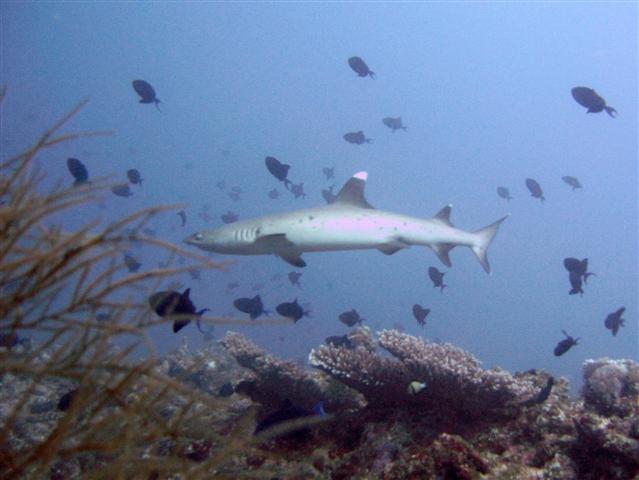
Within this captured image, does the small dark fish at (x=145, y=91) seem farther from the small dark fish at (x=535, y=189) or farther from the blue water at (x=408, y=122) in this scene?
the blue water at (x=408, y=122)

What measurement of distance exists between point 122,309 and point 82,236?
19.1 inches

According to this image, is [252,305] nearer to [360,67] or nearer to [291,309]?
[291,309]

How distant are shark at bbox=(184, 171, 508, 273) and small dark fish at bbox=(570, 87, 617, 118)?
14.1ft

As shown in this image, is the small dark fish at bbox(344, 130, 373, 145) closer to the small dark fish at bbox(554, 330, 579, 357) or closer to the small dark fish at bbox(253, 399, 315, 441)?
the small dark fish at bbox(554, 330, 579, 357)

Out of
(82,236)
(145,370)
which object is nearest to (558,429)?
(145,370)

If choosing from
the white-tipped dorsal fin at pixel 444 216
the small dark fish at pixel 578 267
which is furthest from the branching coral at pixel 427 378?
the small dark fish at pixel 578 267

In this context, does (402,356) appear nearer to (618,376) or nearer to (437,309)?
(618,376)

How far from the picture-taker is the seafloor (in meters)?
4.06

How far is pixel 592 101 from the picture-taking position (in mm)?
9445

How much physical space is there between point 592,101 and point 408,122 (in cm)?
19531

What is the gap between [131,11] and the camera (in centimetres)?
14125

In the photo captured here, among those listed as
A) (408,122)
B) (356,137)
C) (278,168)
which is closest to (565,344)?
(278,168)

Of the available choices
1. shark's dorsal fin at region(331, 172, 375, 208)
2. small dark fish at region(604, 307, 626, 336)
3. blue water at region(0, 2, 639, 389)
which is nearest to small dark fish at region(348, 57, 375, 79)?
shark's dorsal fin at region(331, 172, 375, 208)

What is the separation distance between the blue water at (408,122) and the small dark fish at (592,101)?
94322 millimetres
